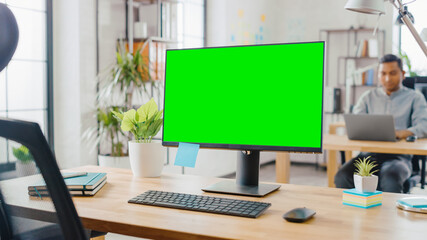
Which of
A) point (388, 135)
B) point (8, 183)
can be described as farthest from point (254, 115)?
point (388, 135)

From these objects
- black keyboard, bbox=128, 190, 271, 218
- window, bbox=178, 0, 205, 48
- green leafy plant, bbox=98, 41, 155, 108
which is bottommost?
black keyboard, bbox=128, 190, 271, 218

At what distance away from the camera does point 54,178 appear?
0.78 meters

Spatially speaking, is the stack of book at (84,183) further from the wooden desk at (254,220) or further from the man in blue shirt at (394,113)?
the man in blue shirt at (394,113)

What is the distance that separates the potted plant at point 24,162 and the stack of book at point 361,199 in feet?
2.96

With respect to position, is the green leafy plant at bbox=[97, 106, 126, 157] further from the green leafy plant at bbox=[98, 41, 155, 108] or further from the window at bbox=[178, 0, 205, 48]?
the window at bbox=[178, 0, 205, 48]

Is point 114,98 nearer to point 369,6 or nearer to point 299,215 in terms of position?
point 369,6

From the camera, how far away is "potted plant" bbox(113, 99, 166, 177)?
175 centimetres

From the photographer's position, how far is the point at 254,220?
3.86 ft

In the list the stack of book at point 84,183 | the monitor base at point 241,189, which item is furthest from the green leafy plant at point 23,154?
the monitor base at point 241,189

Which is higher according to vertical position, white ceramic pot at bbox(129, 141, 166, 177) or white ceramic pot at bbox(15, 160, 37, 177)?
white ceramic pot at bbox(15, 160, 37, 177)

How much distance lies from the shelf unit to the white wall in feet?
11.2

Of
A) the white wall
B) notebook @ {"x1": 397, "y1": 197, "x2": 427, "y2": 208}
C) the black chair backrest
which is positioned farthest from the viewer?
the white wall

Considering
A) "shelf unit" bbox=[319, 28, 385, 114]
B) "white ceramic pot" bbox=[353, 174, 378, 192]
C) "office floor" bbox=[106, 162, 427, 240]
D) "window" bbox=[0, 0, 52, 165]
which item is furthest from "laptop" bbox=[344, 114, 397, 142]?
"shelf unit" bbox=[319, 28, 385, 114]

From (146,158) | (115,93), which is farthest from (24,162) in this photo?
(115,93)
